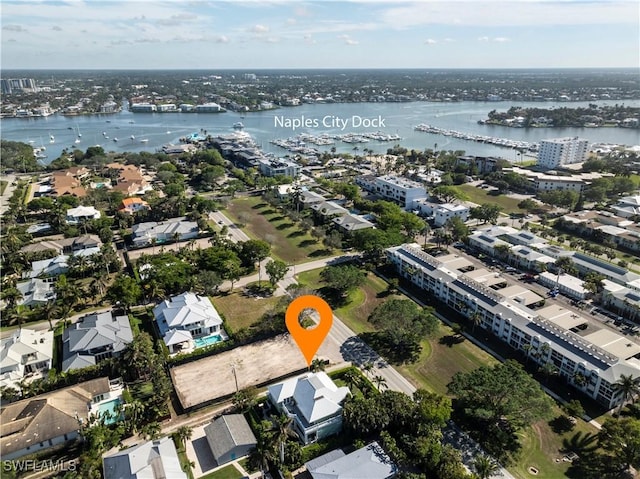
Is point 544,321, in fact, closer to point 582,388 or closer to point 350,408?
point 582,388

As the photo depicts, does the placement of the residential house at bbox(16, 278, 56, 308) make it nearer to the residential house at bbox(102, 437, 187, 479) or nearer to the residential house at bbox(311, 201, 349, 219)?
the residential house at bbox(102, 437, 187, 479)

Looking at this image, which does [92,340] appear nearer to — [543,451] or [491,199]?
[543,451]

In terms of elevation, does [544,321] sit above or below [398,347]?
above

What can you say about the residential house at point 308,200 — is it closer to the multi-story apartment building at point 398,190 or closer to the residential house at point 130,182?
the multi-story apartment building at point 398,190

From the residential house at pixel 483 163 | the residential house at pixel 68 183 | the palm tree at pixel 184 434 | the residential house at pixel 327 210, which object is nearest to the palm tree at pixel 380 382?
the palm tree at pixel 184 434

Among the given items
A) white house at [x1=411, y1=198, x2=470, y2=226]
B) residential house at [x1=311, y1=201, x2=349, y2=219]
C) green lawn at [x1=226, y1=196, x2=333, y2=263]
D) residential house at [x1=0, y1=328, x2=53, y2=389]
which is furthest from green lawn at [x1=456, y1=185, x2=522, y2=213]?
residential house at [x1=0, y1=328, x2=53, y2=389]

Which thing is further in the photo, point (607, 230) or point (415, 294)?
point (607, 230)

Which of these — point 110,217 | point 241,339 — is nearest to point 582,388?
point 241,339
